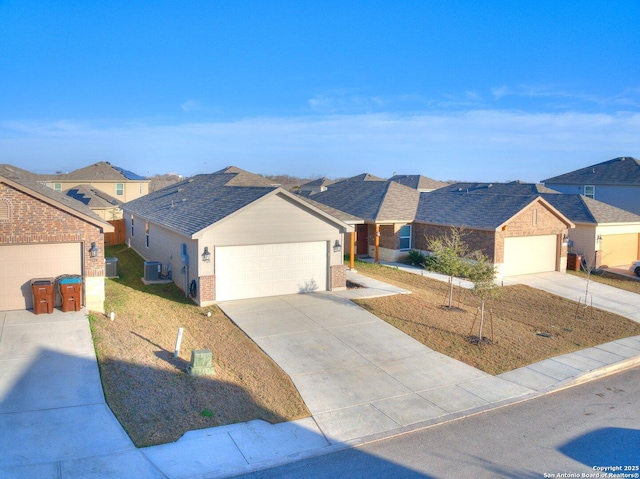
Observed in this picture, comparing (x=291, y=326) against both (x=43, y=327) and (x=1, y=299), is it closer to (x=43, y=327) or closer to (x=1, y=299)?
(x=43, y=327)

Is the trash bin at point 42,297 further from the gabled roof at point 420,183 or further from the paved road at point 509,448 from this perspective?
the gabled roof at point 420,183

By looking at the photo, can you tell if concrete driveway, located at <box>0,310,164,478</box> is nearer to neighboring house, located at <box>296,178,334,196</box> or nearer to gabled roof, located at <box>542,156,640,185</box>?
neighboring house, located at <box>296,178,334,196</box>

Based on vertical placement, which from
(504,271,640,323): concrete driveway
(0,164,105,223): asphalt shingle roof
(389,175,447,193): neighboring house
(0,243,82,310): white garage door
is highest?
(389,175,447,193): neighboring house

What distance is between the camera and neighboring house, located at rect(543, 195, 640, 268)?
93.8ft

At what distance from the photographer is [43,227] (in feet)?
49.8

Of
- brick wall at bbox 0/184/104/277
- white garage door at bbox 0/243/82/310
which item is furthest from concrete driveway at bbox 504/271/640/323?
white garage door at bbox 0/243/82/310

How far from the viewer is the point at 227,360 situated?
42.0 feet

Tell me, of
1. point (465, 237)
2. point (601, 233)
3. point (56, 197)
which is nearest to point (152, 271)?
point (56, 197)

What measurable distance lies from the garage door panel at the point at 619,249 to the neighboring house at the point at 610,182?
10.2 metres

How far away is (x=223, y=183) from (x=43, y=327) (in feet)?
43.3

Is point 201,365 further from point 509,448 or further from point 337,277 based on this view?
point 337,277

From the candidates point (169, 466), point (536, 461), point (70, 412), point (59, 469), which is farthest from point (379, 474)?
point (70, 412)

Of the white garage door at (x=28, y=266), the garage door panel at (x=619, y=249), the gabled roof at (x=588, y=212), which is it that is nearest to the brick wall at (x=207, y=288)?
the white garage door at (x=28, y=266)

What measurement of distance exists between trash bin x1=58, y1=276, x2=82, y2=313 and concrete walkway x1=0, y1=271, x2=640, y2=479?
1.14 feet
